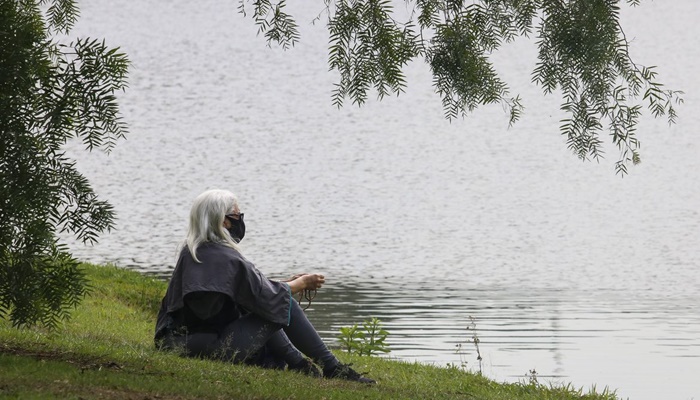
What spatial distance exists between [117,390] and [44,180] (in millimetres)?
1450

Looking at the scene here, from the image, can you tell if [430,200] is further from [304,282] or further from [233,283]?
[233,283]

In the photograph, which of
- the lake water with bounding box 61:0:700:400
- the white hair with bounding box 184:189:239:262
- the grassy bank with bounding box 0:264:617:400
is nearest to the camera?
the grassy bank with bounding box 0:264:617:400

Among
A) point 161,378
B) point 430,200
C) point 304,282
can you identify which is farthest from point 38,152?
point 430,200

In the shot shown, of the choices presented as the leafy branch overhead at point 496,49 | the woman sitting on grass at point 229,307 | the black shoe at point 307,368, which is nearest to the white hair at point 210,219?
the woman sitting on grass at point 229,307

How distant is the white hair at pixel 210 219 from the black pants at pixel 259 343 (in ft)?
1.90

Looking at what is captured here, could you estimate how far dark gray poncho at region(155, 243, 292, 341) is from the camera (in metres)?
8.27

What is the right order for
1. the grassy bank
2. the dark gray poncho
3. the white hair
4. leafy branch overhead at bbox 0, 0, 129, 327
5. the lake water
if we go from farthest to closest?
the lake water
the white hair
the dark gray poncho
leafy branch overhead at bbox 0, 0, 129, 327
the grassy bank

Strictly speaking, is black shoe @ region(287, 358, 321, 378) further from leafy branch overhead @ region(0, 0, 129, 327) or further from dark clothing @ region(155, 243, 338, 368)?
leafy branch overhead @ region(0, 0, 129, 327)

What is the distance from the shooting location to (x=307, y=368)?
27.9 feet

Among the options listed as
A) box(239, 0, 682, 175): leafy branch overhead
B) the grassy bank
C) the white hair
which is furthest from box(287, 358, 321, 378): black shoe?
box(239, 0, 682, 175): leafy branch overhead

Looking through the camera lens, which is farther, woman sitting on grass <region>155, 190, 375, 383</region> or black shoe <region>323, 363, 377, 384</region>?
black shoe <region>323, 363, 377, 384</region>

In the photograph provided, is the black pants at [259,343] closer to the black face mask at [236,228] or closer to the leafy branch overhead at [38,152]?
the black face mask at [236,228]

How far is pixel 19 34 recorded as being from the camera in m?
7.64

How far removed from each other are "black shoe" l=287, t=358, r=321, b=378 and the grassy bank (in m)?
0.14
